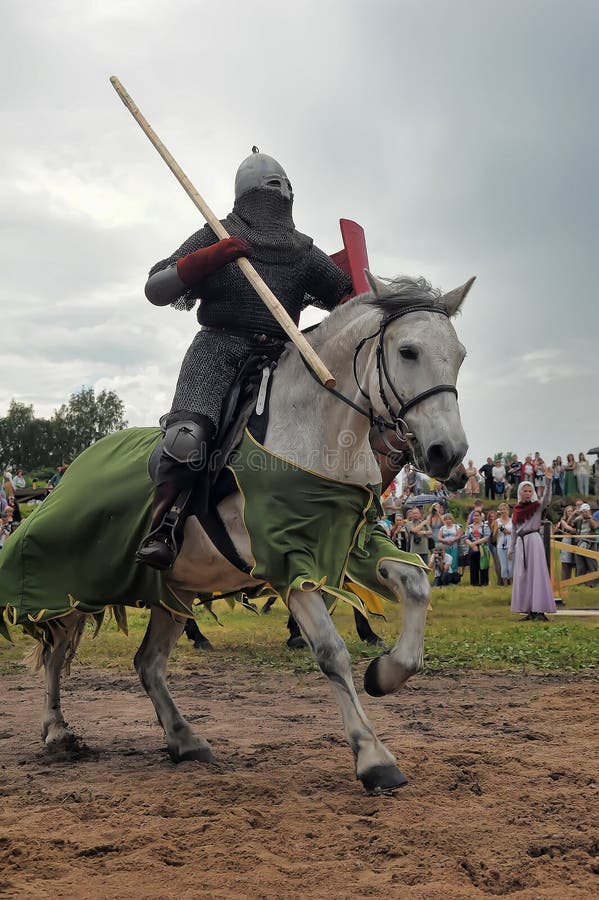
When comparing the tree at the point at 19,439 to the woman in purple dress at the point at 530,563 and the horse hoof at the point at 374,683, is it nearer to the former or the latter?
the woman in purple dress at the point at 530,563

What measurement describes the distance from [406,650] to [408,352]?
1414 mm

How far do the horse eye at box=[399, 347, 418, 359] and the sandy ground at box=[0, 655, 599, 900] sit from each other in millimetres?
1983

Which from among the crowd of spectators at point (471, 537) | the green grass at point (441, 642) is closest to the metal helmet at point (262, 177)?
the green grass at point (441, 642)

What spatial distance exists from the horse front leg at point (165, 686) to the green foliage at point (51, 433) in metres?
65.9

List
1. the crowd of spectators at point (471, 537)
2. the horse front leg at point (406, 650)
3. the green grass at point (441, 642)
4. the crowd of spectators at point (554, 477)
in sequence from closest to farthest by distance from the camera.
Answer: the horse front leg at point (406, 650) → the green grass at point (441, 642) → the crowd of spectators at point (471, 537) → the crowd of spectators at point (554, 477)

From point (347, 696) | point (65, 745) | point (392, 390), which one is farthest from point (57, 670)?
point (392, 390)

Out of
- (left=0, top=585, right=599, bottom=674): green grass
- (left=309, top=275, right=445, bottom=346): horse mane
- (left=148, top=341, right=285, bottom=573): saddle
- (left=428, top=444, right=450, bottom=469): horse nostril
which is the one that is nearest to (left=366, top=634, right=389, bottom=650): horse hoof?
(left=0, top=585, right=599, bottom=674): green grass

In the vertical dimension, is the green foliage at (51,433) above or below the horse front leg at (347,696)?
above

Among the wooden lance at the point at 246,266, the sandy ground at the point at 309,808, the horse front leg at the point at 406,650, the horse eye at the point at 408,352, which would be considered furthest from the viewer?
the wooden lance at the point at 246,266

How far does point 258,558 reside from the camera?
449 centimetres

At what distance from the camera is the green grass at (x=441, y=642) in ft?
29.2

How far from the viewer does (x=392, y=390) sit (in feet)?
14.1

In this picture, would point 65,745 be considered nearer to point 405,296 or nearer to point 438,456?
point 438,456

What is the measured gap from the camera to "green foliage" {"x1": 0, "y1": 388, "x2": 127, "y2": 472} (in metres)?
70.7
